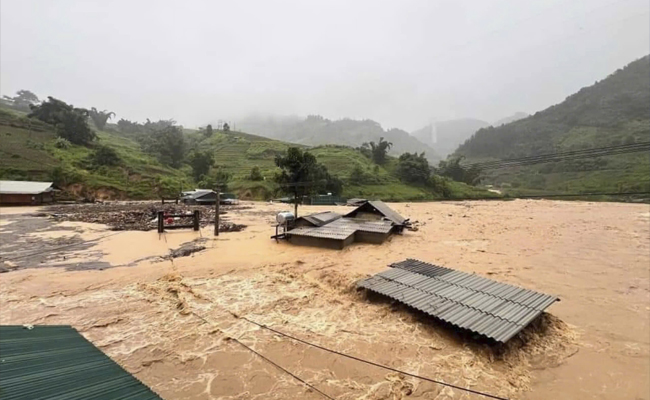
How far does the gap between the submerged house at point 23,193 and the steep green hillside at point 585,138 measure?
85242mm

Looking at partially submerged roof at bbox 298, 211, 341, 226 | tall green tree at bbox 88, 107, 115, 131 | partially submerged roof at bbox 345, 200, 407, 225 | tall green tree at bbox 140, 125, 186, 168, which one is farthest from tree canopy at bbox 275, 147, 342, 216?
tall green tree at bbox 88, 107, 115, 131

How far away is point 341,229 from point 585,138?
105m

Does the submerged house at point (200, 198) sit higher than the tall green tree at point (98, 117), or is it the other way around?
the tall green tree at point (98, 117)

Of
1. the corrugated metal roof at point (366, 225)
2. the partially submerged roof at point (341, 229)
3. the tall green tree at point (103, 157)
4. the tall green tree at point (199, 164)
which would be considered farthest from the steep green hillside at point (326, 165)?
the partially submerged roof at point (341, 229)

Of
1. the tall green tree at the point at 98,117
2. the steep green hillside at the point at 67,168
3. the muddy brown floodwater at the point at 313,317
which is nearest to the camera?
the muddy brown floodwater at the point at 313,317

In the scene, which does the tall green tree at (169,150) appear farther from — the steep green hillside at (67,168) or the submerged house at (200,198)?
the submerged house at (200,198)

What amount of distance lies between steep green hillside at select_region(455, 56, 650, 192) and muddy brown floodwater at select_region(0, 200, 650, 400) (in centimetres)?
5777

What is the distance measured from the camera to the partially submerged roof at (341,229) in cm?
1900

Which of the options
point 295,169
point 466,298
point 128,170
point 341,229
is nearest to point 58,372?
point 466,298

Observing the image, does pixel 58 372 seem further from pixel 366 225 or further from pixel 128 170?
pixel 128 170

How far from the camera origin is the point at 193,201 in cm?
4356

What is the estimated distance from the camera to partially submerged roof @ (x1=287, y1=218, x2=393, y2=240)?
1900 centimetres

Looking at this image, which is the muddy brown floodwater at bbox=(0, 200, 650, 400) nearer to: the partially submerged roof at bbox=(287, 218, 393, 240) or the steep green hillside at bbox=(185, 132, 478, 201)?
the partially submerged roof at bbox=(287, 218, 393, 240)

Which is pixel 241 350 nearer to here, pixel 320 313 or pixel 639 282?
pixel 320 313
